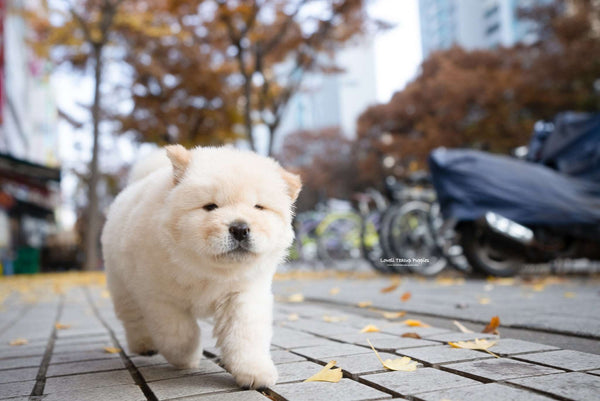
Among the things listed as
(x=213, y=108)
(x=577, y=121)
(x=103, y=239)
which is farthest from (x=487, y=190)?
(x=213, y=108)

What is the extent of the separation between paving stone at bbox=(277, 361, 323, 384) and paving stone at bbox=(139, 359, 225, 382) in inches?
12.7

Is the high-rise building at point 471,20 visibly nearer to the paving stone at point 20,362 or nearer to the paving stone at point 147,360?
the paving stone at point 147,360

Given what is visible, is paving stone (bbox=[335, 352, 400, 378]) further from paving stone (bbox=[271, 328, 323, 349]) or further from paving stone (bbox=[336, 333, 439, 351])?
paving stone (bbox=[271, 328, 323, 349])

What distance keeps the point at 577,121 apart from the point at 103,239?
667 cm

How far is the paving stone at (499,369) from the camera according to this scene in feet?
6.97

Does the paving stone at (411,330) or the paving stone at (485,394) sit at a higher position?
the paving stone at (411,330)

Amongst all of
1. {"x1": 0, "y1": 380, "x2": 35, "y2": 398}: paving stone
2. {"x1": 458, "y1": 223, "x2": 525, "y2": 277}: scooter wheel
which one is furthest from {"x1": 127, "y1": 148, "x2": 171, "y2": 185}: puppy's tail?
{"x1": 458, "y1": 223, "x2": 525, "y2": 277}: scooter wheel

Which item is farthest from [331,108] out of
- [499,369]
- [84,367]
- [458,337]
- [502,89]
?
[499,369]

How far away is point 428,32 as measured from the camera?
228 ft

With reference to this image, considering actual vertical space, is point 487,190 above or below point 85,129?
below

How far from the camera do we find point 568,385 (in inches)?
76.2

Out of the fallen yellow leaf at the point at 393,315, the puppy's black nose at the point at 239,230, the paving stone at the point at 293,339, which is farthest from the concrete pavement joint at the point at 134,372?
the fallen yellow leaf at the point at 393,315

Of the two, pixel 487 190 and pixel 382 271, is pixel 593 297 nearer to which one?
pixel 487 190

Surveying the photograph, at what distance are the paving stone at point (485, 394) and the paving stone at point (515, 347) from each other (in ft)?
2.09
